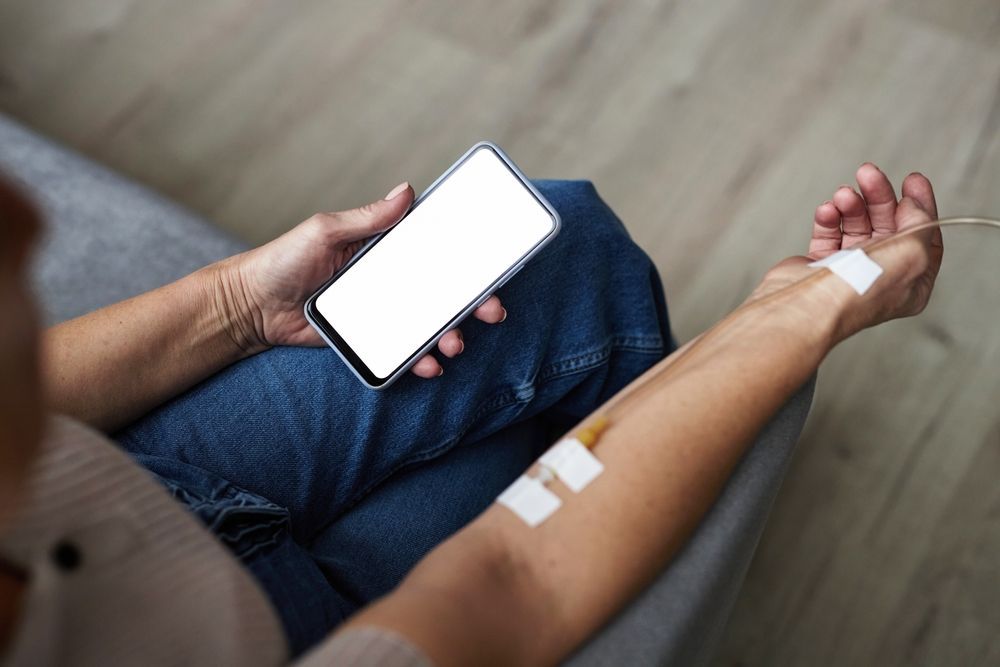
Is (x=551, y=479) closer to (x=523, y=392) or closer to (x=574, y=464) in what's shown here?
(x=574, y=464)

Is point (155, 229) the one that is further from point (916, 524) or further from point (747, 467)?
point (916, 524)

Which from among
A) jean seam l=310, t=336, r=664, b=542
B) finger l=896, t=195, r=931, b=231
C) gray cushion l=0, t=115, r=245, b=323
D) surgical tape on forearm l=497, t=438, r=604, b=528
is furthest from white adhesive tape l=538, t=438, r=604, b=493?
gray cushion l=0, t=115, r=245, b=323

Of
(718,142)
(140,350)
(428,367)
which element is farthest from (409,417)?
(718,142)

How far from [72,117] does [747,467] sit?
1.43 meters

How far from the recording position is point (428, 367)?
817 mm

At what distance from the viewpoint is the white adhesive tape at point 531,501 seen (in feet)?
2.12

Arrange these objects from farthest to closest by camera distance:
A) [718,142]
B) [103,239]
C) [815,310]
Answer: [718,142] < [103,239] < [815,310]

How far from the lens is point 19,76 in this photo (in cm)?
162

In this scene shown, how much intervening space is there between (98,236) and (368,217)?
395mm

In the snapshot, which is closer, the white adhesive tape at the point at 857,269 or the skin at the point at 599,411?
the skin at the point at 599,411

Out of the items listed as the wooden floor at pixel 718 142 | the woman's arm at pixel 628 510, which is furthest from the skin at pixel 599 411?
the wooden floor at pixel 718 142

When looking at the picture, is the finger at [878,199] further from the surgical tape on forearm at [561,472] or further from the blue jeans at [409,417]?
the blue jeans at [409,417]

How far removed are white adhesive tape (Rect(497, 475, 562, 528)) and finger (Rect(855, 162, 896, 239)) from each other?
1.40 feet

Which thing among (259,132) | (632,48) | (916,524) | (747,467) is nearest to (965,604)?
(916,524)
